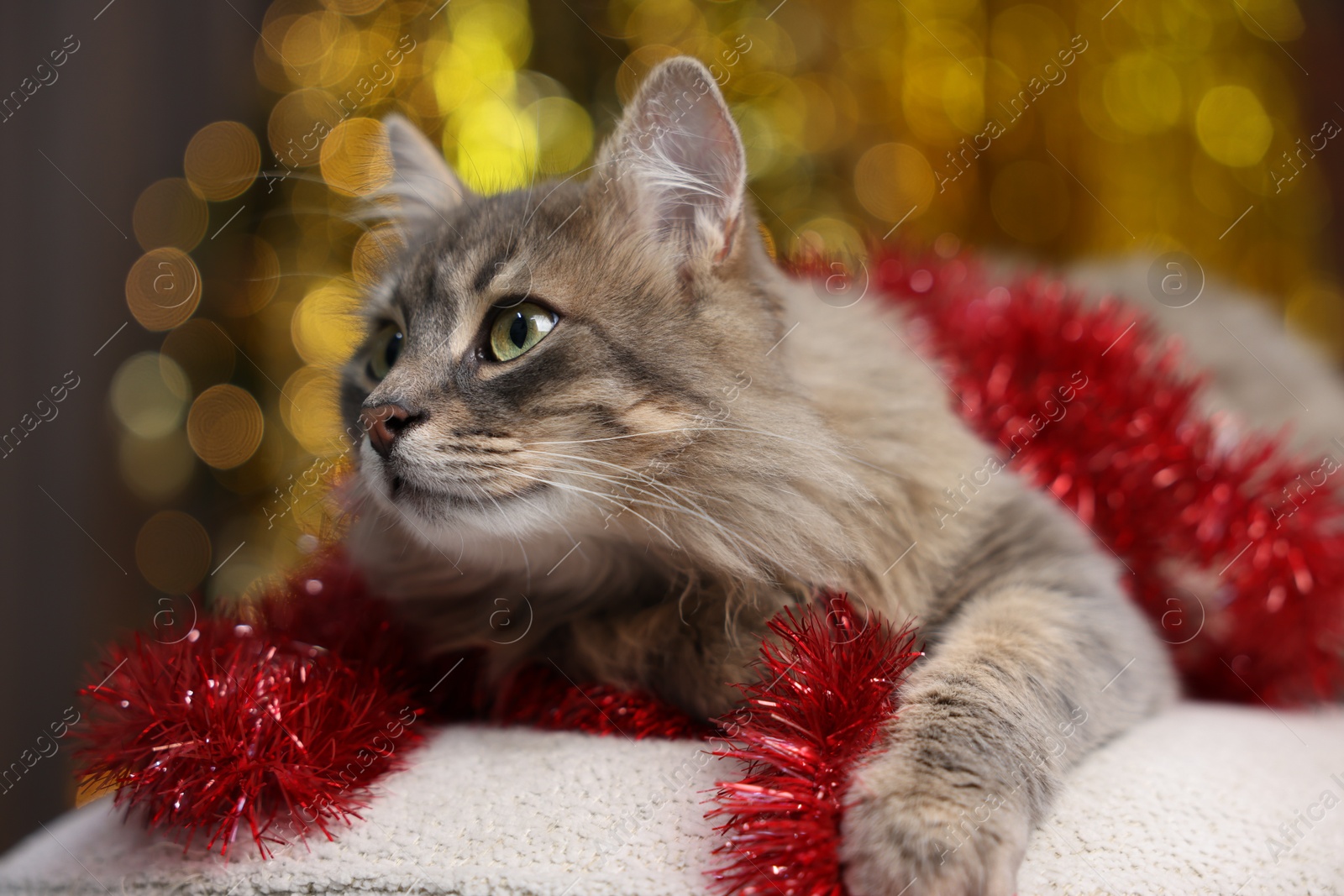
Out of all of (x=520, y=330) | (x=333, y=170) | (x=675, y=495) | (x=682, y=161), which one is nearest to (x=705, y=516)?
(x=675, y=495)

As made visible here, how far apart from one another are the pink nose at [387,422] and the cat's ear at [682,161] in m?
0.41

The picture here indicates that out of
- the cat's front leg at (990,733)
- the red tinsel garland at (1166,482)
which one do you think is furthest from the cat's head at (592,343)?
the red tinsel garland at (1166,482)

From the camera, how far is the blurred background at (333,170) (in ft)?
6.38

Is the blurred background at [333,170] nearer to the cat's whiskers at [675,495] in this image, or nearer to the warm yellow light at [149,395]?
the warm yellow light at [149,395]

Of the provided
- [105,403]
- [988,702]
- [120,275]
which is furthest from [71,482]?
Result: [988,702]

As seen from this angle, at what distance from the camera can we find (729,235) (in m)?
1.05

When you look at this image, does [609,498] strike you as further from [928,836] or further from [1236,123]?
[1236,123]

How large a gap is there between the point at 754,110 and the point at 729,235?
1231 millimetres

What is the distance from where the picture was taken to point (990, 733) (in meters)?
0.83

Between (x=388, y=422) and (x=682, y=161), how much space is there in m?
0.49

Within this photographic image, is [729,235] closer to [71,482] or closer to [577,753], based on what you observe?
[577,753]

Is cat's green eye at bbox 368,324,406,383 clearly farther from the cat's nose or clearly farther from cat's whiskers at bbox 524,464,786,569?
cat's whiskers at bbox 524,464,786,569

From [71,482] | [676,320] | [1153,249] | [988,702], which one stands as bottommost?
[71,482]

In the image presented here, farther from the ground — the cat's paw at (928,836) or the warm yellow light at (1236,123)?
the cat's paw at (928,836)
